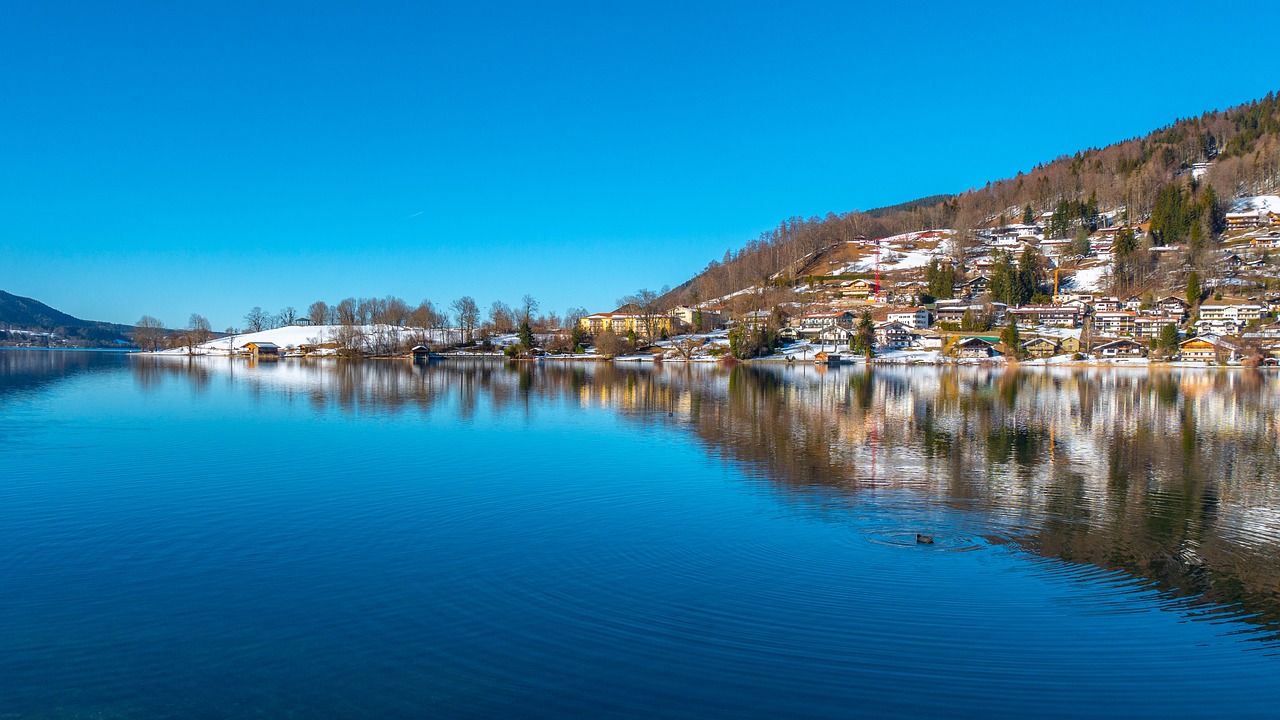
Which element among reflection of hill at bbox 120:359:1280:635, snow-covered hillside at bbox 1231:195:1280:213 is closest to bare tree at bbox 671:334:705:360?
reflection of hill at bbox 120:359:1280:635

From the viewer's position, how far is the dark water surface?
692cm

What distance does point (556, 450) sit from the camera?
21.6 m

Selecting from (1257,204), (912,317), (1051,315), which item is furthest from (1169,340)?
(1257,204)

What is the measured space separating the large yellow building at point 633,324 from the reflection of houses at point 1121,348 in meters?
60.0

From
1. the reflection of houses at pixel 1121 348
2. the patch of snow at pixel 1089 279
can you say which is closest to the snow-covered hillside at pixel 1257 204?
the patch of snow at pixel 1089 279

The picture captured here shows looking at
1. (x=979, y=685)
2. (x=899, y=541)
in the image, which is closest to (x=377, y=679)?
(x=979, y=685)

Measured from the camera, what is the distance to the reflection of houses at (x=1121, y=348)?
94062 millimetres

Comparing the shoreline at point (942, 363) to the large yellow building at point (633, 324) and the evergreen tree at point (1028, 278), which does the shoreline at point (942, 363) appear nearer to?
the large yellow building at point (633, 324)

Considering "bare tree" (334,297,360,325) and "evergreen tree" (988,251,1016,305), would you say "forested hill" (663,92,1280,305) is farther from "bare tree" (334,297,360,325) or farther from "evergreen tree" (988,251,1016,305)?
"bare tree" (334,297,360,325)

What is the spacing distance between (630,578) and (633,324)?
120411mm

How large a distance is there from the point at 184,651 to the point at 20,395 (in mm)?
39460

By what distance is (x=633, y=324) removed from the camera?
13012 cm

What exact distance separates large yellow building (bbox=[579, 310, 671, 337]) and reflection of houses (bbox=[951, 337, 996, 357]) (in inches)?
1733

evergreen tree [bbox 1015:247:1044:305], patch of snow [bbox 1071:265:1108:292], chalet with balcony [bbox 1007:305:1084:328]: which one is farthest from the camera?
patch of snow [bbox 1071:265:1108:292]
